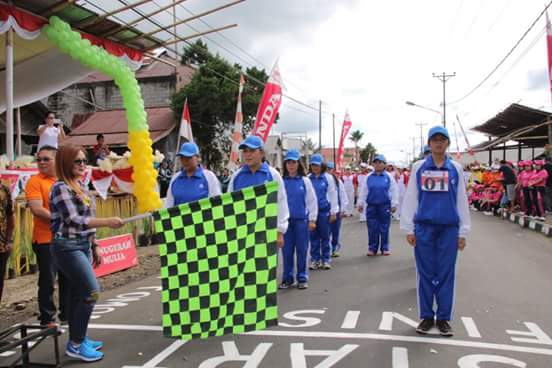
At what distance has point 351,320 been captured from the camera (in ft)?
16.8

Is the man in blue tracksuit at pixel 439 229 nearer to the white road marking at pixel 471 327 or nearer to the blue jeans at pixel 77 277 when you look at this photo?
the white road marking at pixel 471 327

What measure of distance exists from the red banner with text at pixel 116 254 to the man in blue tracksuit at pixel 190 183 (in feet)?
9.23

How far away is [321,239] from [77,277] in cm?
506

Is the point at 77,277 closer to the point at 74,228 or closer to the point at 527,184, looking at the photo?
the point at 74,228

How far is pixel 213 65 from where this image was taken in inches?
1120

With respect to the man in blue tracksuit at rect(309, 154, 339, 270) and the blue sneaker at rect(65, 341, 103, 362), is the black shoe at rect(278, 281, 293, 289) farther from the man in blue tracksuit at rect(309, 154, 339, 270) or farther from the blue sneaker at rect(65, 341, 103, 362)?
the blue sneaker at rect(65, 341, 103, 362)

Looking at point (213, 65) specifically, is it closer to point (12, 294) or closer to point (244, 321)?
point (12, 294)

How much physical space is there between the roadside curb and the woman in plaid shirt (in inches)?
461

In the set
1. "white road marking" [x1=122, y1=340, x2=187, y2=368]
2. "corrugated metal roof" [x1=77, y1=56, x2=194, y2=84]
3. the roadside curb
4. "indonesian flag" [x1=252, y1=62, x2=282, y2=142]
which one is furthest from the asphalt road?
"corrugated metal roof" [x1=77, y1=56, x2=194, y2=84]

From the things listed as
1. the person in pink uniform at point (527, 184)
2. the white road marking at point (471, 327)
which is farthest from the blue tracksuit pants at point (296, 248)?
the person in pink uniform at point (527, 184)

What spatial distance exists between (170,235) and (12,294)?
13.3 ft

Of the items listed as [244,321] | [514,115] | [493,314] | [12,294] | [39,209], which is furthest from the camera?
[514,115]

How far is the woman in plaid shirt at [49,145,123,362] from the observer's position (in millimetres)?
3889

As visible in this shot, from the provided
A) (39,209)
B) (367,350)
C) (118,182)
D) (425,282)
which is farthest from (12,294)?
(425,282)
